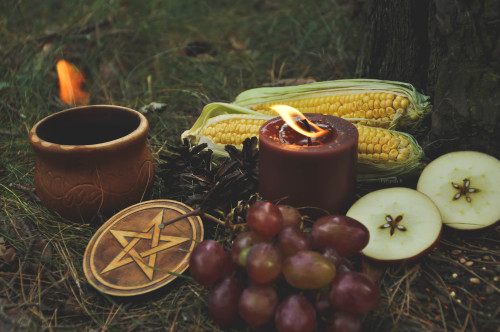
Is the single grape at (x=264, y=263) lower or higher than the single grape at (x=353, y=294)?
higher

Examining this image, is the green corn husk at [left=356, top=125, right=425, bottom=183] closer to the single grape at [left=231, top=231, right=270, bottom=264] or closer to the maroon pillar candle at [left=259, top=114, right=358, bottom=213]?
the maroon pillar candle at [left=259, top=114, right=358, bottom=213]

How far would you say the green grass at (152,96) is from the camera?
50.9 inches

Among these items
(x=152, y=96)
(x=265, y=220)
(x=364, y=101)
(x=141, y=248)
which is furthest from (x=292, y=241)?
(x=152, y=96)

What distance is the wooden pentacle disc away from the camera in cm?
135

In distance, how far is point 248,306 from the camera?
1.09 metres

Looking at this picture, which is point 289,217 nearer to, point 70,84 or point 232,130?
point 232,130

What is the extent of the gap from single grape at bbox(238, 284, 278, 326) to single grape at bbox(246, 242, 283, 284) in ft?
0.09

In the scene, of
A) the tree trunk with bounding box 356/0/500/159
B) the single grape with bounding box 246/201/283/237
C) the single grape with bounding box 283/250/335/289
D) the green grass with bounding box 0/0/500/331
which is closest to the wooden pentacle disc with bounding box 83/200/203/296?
the green grass with bounding box 0/0/500/331

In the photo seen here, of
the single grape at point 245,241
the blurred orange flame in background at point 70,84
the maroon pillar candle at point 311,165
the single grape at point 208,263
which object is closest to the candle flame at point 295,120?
the maroon pillar candle at point 311,165

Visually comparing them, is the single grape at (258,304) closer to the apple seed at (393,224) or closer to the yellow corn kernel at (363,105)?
the apple seed at (393,224)

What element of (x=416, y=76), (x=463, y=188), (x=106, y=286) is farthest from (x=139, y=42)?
(x=463, y=188)

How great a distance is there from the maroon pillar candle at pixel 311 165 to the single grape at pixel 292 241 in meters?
0.26

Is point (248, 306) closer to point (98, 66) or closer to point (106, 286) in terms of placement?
point (106, 286)

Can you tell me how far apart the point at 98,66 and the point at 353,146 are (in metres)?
2.24
